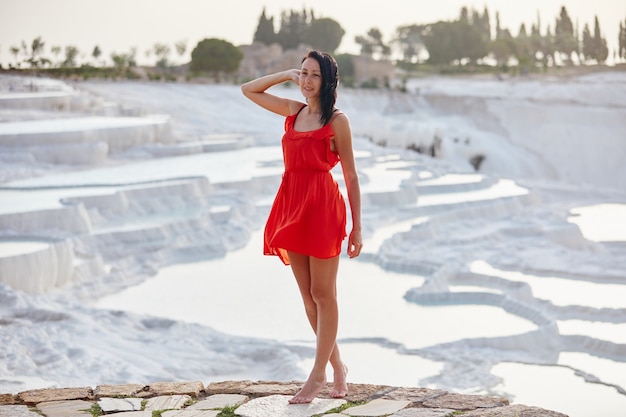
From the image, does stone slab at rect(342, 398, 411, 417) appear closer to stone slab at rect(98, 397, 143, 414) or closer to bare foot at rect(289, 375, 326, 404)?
bare foot at rect(289, 375, 326, 404)

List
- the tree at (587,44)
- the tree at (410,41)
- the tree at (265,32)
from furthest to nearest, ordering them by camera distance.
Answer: the tree at (410,41) → the tree at (265,32) → the tree at (587,44)

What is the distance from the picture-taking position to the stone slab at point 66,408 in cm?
333

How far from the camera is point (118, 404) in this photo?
3422mm

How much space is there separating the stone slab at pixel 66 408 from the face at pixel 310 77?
1268 millimetres

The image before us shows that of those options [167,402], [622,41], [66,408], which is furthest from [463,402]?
[622,41]

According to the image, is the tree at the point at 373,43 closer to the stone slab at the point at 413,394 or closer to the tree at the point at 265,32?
the tree at the point at 265,32

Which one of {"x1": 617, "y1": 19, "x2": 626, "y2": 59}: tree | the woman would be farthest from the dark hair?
{"x1": 617, "y1": 19, "x2": 626, "y2": 59}: tree

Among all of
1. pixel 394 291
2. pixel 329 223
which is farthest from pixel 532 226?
pixel 329 223

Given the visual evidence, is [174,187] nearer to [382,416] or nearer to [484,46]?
[382,416]

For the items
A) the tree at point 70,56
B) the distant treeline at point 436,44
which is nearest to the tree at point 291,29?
the distant treeline at point 436,44

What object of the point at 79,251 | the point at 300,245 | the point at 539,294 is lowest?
the point at 539,294

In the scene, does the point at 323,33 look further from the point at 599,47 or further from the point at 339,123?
the point at 339,123

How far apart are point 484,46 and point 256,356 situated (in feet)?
133

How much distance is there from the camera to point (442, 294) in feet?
30.1
